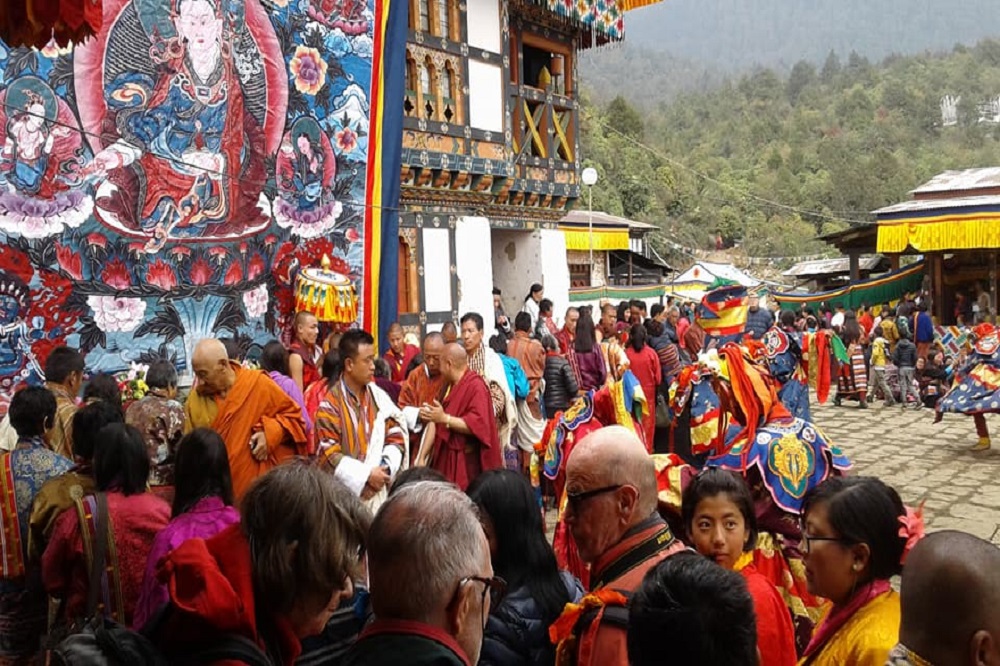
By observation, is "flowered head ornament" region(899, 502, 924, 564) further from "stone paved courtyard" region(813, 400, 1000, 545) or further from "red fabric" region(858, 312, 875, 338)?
"red fabric" region(858, 312, 875, 338)

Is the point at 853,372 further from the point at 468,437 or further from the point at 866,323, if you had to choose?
the point at 468,437

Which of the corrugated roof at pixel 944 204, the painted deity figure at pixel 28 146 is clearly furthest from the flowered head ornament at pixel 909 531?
the corrugated roof at pixel 944 204

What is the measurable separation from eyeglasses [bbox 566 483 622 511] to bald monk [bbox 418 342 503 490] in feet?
9.24

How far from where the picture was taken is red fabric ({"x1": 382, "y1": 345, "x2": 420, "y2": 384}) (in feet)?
26.0

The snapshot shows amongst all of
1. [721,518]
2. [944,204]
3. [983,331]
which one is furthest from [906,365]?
[721,518]

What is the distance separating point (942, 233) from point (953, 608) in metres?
18.4

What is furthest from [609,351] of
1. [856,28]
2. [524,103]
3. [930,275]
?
[856,28]

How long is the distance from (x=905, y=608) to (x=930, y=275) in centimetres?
2048

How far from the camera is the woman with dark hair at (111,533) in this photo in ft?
9.55

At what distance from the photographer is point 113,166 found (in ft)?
23.3

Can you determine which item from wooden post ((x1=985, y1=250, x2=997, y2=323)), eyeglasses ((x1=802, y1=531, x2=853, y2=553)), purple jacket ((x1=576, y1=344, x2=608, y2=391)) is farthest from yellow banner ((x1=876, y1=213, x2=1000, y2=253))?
eyeglasses ((x1=802, y1=531, x2=853, y2=553))

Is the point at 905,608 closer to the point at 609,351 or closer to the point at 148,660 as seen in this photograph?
the point at 148,660

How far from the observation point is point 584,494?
2.12 meters

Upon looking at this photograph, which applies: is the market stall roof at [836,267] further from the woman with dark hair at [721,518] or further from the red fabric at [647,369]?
the woman with dark hair at [721,518]
